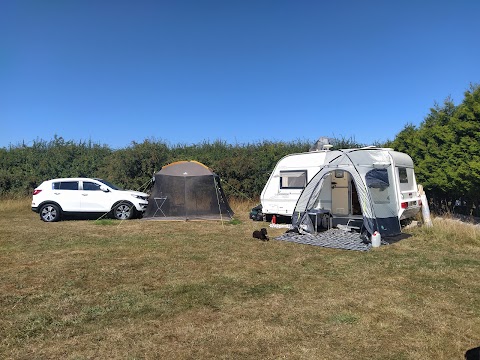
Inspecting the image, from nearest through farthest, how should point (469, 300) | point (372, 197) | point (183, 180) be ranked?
1. point (469, 300)
2. point (372, 197)
3. point (183, 180)

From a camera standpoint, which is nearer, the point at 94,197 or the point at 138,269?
the point at 138,269

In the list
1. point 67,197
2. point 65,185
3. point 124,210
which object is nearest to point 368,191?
point 124,210

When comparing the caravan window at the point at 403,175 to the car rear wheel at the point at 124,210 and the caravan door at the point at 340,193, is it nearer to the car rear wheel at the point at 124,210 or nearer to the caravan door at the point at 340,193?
the caravan door at the point at 340,193

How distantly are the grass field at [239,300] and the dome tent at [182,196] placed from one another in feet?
12.8

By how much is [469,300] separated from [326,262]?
244 cm

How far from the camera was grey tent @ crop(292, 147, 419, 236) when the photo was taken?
8.65 m

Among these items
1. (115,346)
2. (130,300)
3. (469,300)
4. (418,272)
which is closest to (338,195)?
(418,272)

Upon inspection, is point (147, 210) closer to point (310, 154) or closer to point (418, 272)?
point (310, 154)

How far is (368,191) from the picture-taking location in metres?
8.65

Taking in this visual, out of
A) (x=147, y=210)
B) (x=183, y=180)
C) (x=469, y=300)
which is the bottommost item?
(x=469, y=300)

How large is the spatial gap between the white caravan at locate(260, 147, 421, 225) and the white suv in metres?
4.97

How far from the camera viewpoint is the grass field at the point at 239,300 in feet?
11.6

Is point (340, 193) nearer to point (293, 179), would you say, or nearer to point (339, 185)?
point (339, 185)

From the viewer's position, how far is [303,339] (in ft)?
12.1
